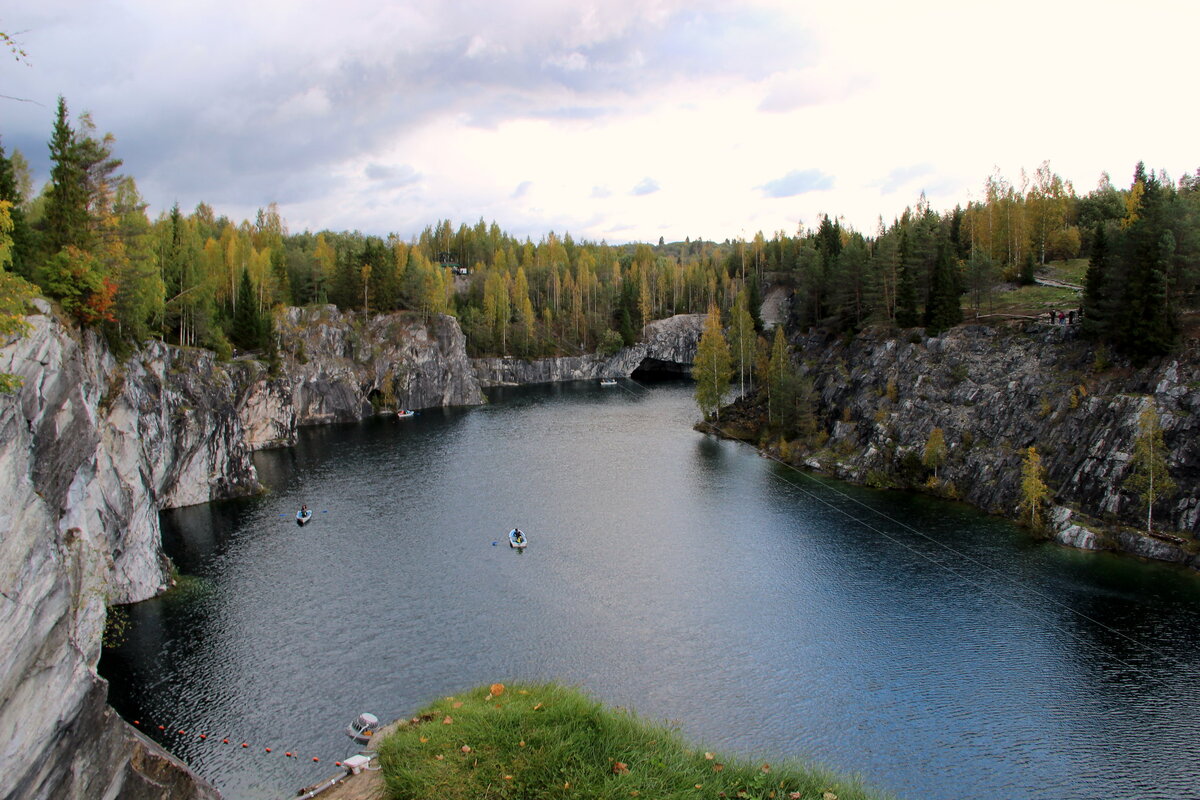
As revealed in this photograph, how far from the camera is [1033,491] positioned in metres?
50.0

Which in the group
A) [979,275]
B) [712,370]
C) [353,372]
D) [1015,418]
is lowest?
[1015,418]

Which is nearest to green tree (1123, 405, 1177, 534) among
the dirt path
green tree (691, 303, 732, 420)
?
green tree (691, 303, 732, 420)

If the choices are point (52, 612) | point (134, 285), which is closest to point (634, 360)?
point (134, 285)

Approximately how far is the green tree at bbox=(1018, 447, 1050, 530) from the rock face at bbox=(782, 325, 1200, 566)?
92 centimetres

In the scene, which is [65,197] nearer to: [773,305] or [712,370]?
[712,370]

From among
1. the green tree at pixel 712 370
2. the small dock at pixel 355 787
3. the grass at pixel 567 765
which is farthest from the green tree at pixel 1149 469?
the small dock at pixel 355 787

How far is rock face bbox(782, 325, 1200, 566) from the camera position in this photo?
47.3 m

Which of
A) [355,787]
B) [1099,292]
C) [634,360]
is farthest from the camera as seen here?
[634,360]

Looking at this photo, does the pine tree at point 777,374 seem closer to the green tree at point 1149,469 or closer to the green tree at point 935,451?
the green tree at point 935,451

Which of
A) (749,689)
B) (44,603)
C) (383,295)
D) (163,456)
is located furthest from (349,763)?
(383,295)

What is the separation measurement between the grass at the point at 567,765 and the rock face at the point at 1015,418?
3849 cm

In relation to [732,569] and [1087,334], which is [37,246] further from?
[1087,334]

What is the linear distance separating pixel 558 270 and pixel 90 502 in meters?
140

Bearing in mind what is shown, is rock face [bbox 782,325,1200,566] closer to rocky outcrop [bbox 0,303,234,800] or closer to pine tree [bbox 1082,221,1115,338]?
pine tree [bbox 1082,221,1115,338]
